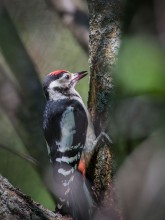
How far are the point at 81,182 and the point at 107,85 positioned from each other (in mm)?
768

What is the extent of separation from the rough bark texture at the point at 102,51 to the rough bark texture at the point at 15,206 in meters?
0.71

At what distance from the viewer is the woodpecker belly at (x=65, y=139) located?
2.81 metres

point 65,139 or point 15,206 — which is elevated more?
point 15,206

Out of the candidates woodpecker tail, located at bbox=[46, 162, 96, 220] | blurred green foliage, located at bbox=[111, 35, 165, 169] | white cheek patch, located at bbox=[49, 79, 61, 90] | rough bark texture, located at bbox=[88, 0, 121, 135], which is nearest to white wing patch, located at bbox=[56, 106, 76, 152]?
woodpecker tail, located at bbox=[46, 162, 96, 220]

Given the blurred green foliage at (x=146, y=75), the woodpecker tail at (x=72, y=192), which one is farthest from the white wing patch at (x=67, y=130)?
the blurred green foliage at (x=146, y=75)

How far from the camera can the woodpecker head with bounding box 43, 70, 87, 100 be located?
3.70m

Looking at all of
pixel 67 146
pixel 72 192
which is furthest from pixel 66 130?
pixel 72 192

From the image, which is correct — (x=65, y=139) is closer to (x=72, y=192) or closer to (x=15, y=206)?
(x=72, y=192)

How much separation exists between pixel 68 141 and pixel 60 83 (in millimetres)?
853

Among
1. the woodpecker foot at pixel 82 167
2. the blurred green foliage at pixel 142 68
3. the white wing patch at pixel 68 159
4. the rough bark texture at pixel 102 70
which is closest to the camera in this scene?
the blurred green foliage at pixel 142 68

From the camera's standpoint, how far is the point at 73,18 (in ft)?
13.1

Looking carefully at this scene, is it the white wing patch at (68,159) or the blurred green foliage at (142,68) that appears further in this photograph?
the white wing patch at (68,159)

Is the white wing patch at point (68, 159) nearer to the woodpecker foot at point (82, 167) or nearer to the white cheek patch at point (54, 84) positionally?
the woodpecker foot at point (82, 167)

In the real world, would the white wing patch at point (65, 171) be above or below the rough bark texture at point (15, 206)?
below
